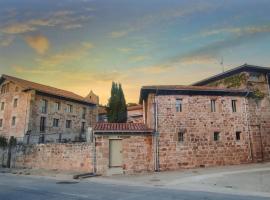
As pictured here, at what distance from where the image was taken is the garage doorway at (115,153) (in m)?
16.6

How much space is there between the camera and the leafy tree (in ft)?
100

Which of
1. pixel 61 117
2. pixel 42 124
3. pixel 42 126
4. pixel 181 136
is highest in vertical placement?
pixel 61 117

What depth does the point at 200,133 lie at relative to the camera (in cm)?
1866

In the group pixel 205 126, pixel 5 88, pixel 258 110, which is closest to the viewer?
pixel 205 126

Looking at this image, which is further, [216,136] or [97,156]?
[216,136]

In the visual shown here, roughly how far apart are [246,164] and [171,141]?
6370 mm

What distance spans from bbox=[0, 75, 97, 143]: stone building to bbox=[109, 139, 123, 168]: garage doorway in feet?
34.4

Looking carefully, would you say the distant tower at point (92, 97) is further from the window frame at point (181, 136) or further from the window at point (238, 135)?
the window at point (238, 135)

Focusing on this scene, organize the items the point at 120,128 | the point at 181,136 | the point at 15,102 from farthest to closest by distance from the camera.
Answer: the point at 15,102
the point at 181,136
the point at 120,128

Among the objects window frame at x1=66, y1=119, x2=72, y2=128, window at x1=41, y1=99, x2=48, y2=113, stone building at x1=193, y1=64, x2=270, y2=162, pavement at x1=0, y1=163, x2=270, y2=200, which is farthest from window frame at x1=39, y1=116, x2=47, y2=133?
stone building at x1=193, y1=64, x2=270, y2=162

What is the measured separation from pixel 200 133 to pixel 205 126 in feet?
2.38

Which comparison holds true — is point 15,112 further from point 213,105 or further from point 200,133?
point 213,105

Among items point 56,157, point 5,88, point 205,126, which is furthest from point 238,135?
point 5,88

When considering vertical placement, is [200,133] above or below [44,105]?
below
